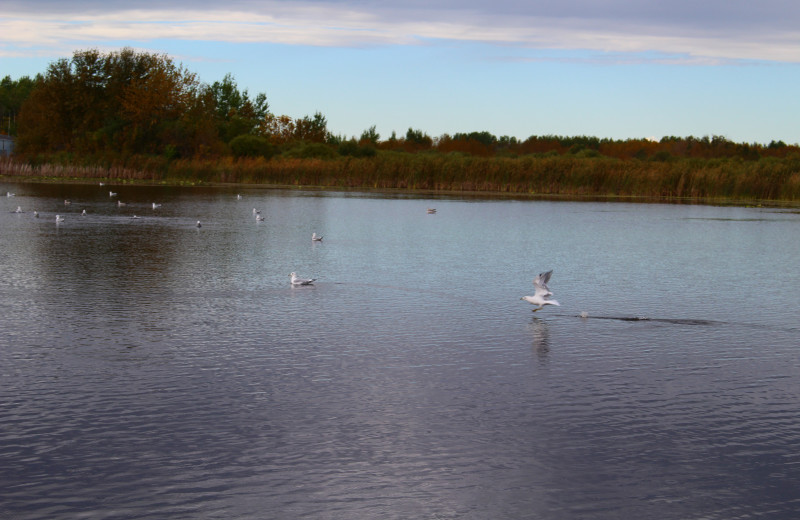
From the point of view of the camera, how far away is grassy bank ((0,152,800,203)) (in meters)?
54.2

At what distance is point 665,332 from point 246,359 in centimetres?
582

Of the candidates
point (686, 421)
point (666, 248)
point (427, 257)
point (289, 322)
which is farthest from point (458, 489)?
point (666, 248)

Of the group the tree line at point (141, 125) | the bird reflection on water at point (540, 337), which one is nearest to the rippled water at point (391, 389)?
the bird reflection on water at point (540, 337)

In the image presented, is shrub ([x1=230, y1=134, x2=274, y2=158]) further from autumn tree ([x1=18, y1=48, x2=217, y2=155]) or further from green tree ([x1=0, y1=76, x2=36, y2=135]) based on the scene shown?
green tree ([x1=0, y1=76, x2=36, y2=135])

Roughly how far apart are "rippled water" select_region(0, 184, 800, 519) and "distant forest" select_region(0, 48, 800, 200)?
3711 centimetres

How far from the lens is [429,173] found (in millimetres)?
61656

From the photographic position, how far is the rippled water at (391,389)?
6.43 meters

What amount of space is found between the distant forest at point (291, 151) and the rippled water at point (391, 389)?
3711cm

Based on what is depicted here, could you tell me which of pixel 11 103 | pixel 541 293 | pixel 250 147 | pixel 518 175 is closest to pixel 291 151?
pixel 250 147

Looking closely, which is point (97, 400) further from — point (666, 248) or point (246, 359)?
point (666, 248)

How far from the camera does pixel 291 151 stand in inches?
3273

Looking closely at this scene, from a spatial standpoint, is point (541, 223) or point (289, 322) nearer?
point (289, 322)

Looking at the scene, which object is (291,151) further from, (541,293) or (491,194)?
(541,293)

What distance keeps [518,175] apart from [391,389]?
5019cm
